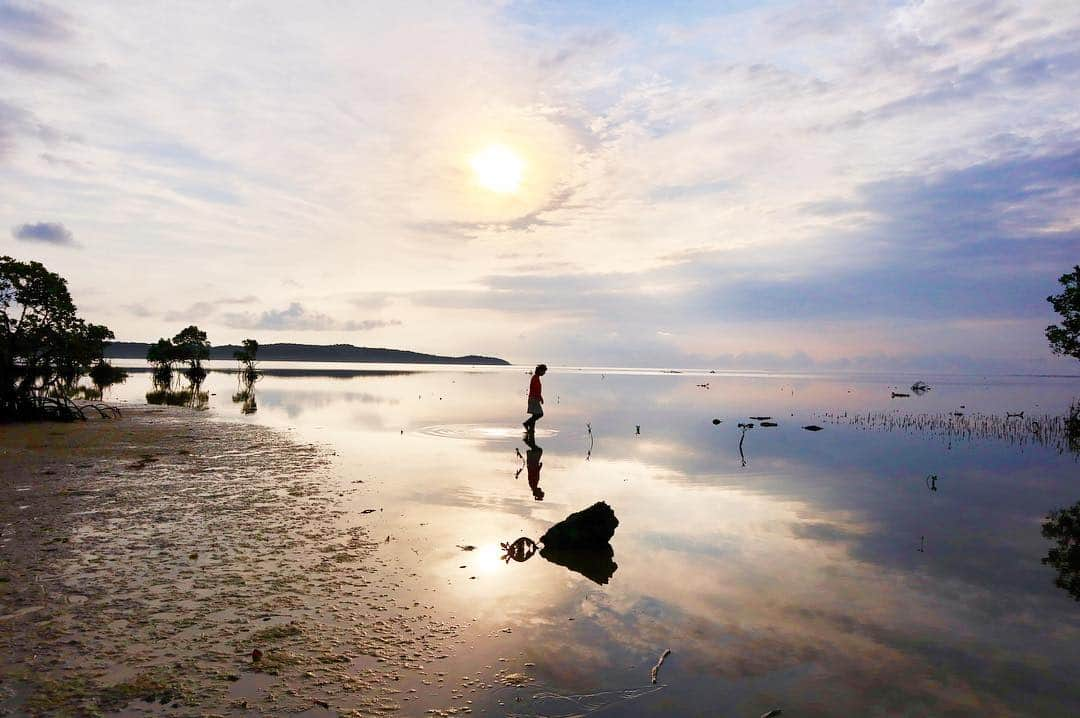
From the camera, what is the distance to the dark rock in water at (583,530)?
41.9 ft

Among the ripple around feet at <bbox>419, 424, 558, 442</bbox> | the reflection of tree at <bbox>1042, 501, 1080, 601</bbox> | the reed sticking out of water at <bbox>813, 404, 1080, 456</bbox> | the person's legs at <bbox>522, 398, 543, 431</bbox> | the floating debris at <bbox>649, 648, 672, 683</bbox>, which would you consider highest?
the person's legs at <bbox>522, 398, 543, 431</bbox>

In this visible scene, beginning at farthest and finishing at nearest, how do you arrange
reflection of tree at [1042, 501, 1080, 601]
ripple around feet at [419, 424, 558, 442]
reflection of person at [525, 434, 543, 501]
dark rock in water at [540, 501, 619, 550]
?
1. ripple around feet at [419, 424, 558, 442]
2. reflection of person at [525, 434, 543, 501]
3. dark rock in water at [540, 501, 619, 550]
4. reflection of tree at [1042, 501, 1080, 601]

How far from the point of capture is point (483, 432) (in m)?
33.7

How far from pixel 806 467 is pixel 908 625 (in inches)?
665

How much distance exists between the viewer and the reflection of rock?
11.4 metres

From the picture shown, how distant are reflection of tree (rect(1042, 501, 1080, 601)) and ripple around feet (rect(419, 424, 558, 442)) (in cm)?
2138

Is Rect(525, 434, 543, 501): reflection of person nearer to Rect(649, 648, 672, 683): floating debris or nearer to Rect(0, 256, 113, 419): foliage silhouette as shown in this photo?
Rect(649, 648, 672, 683): floating debris

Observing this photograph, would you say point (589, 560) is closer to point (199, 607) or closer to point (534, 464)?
point (199, 607)

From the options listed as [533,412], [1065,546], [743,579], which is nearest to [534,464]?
[533,412]

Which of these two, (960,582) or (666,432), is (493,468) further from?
(666,432)

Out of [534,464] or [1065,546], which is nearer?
[1065,546]

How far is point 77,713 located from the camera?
19.2 ft

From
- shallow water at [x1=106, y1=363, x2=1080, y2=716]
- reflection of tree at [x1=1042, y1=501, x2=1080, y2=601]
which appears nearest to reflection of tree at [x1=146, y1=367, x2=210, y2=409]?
shallow water at [x1=106, y1=363, x2=1080, y2=716]

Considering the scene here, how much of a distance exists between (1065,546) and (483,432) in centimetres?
2522
